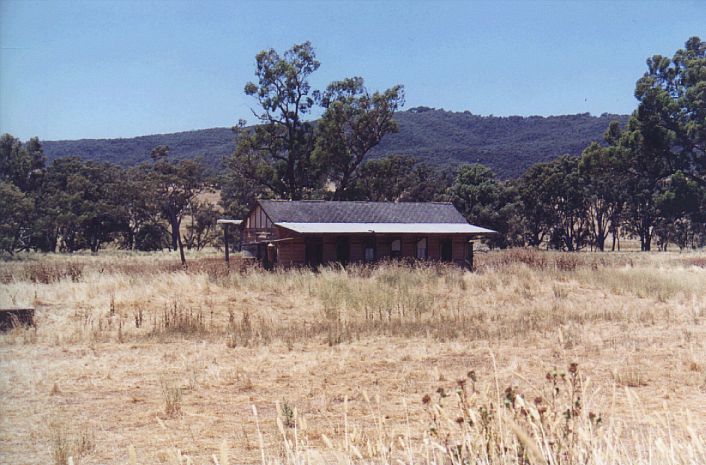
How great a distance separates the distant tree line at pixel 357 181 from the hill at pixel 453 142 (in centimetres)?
3456

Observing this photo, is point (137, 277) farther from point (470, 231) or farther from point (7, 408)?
point (470, 231)

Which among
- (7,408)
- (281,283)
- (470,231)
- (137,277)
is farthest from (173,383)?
(470,231)

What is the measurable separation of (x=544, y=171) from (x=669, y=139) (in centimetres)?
1505

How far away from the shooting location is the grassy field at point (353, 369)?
3.86m

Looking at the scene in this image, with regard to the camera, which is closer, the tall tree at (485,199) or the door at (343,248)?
the door at (343,248)

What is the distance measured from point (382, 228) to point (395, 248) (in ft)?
4.10

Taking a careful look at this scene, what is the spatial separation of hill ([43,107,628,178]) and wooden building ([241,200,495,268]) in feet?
207

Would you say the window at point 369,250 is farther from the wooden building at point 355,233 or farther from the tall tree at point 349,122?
the tall tree at point 349,122

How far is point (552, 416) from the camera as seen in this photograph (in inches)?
149

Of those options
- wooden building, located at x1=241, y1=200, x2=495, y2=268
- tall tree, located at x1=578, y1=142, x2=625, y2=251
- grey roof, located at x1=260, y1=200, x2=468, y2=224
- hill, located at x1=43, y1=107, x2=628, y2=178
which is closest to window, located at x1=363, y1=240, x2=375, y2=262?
wooden building, located at x1=241, y1=200, x2=495, y2=268

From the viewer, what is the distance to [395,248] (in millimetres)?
32656

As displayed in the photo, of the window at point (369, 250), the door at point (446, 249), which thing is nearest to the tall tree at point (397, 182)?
the door at point (446, 249)

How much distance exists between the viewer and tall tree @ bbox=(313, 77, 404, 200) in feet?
155

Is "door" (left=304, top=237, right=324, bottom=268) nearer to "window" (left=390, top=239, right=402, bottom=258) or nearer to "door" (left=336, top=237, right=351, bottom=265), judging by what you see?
"door" (left=336, top=237, right=351, bottom=265)
